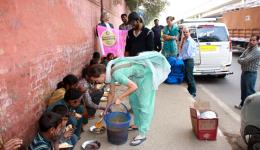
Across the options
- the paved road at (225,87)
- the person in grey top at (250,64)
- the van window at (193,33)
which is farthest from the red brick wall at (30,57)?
the van window at (193,33)

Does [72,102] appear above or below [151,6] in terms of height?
below

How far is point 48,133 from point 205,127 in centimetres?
238

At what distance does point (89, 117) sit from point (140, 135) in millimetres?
1299

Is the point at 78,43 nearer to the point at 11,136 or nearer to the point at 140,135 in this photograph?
the point at 140,135

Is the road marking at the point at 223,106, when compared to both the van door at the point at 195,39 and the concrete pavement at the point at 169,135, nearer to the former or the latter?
the van door at the point at 195,39

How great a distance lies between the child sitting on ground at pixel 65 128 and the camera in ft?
11.0

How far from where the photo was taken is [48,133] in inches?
124

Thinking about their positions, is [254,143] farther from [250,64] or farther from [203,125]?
[250,64]

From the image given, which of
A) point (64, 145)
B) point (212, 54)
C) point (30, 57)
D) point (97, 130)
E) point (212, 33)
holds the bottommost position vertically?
point (97, 130)

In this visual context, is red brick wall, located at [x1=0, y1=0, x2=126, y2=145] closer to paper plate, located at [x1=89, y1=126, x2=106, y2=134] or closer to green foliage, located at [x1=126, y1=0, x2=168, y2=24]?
paper plate, located at [x1=89, y1=126, x2=106, y2=134]

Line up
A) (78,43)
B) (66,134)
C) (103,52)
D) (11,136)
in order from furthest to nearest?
(103,52)
(78,43)
(66,134)
(11,136)

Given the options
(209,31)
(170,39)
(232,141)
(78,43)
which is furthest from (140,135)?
(209,31)

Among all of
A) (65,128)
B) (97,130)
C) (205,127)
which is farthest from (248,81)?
(65,128)

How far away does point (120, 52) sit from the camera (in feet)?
28.7
